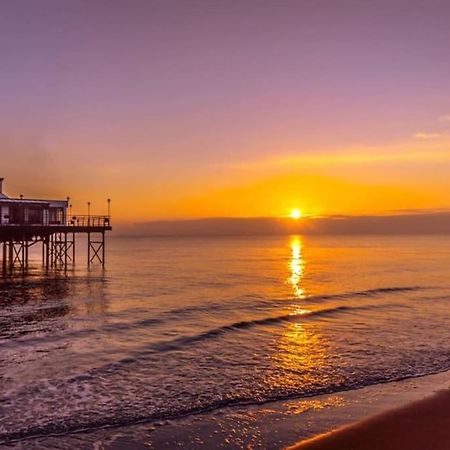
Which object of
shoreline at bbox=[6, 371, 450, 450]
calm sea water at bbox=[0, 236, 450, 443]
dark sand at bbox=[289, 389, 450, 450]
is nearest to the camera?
dark sand at bbox=[289, 389, 450, 450]

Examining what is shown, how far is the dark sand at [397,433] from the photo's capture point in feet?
32.0

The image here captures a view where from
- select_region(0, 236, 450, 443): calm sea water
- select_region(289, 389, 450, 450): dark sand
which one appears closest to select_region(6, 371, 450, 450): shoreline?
select_region(289, 389, 450, 450): dark sand

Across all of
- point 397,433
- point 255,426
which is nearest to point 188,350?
point 255,426

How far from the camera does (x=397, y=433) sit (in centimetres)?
1045

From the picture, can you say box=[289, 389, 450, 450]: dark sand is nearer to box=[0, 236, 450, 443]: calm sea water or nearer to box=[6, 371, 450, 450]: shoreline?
box=[6, 371, 450, 450]: shoreline

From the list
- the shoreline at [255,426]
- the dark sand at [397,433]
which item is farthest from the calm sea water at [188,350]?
the dark sand at [397,433]

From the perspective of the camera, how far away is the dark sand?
9766 millimetres

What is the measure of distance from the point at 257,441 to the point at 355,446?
201 cm

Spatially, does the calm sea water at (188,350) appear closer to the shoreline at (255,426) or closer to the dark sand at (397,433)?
the shoreline at (255,426)

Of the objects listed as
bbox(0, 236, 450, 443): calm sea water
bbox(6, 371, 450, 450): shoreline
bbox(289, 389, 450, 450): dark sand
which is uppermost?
bbox(289, 389, 450, 450): dark sand

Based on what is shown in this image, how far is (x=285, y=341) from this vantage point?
21172 mm

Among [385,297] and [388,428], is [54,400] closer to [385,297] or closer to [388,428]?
[388,428]

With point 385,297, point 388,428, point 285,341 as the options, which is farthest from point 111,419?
point 385,297

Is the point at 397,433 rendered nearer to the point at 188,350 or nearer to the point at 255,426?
the point at 255,426
